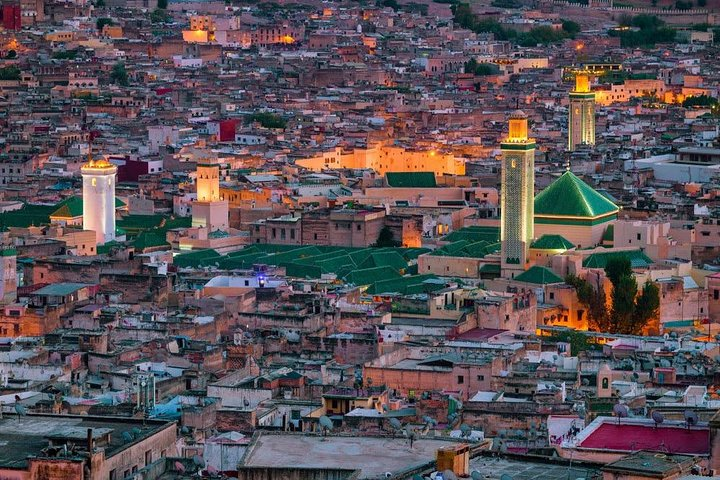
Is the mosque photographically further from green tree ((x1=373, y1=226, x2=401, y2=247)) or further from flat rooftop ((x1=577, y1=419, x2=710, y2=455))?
flat rooftop ((x1=577, y1=419, x2=710, y2=455))

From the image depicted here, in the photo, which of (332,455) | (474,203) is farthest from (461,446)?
(474,203)

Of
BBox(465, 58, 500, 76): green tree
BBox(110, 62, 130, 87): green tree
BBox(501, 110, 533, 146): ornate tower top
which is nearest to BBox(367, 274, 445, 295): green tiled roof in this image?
BBox(501, 110, 533, 146): ornate tower top

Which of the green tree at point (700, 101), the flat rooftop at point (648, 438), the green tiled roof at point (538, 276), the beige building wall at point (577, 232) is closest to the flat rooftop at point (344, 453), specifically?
the flat rooftop at point (648, 438)

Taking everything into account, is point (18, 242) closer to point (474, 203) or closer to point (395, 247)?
point (395, 247)

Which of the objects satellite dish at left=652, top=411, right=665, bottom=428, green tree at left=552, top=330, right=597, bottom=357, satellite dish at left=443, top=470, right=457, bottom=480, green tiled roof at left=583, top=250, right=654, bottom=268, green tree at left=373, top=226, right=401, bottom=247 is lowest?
green tree at left=552, top=330, right=597, bottom=357

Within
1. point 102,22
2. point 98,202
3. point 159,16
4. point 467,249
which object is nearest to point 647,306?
point 467,249

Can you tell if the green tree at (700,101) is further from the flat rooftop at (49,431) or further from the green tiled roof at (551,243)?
the flat rooftop at (49,431)
